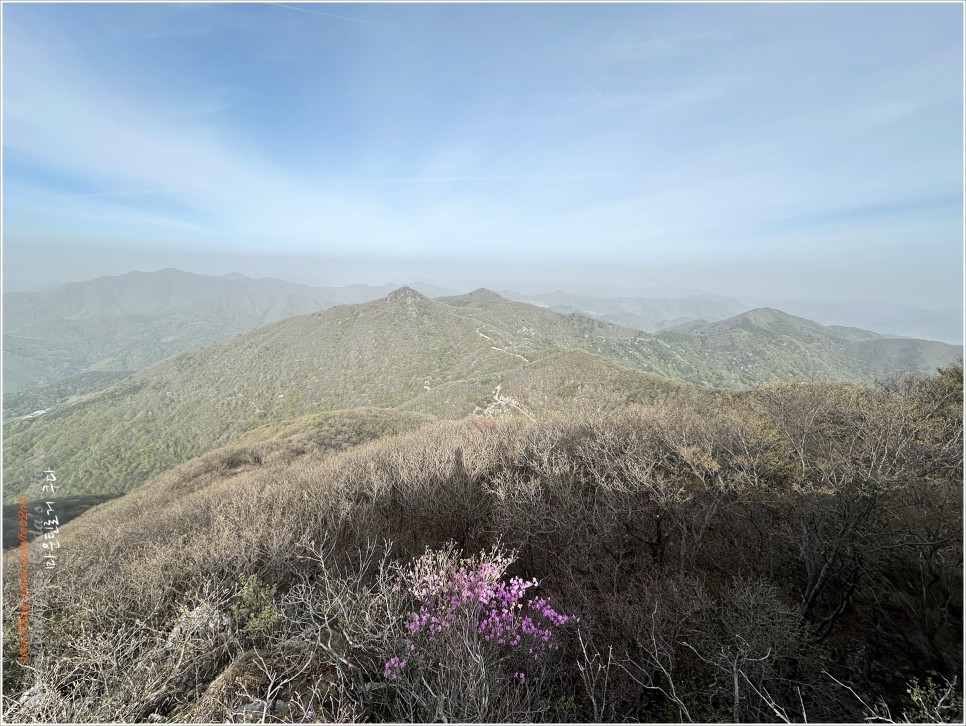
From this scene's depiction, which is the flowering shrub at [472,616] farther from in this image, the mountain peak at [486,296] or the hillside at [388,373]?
the mountain peak at [486,296]

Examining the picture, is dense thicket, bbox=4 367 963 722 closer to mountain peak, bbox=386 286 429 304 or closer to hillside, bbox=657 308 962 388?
hillside, bbox=657 308 962 388

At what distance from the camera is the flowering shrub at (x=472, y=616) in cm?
732

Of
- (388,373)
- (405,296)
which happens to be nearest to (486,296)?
(405,296)

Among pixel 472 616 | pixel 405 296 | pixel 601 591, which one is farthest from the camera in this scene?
pixel 405 296

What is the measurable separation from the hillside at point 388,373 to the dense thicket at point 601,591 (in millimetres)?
27602

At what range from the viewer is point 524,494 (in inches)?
579

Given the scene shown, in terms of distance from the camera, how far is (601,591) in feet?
36.7

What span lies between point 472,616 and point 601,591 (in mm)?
5085

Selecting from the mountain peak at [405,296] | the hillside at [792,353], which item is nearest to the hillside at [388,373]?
the mountain peak at [405,296]

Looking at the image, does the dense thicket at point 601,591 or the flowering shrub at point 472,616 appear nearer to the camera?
the dense thicket at point 601,591

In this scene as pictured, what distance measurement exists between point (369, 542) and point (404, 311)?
10771 cm

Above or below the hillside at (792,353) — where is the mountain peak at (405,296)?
above

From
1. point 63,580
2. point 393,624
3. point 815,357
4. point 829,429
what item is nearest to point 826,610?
point 829,429

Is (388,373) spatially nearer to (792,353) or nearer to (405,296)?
(405,296)
